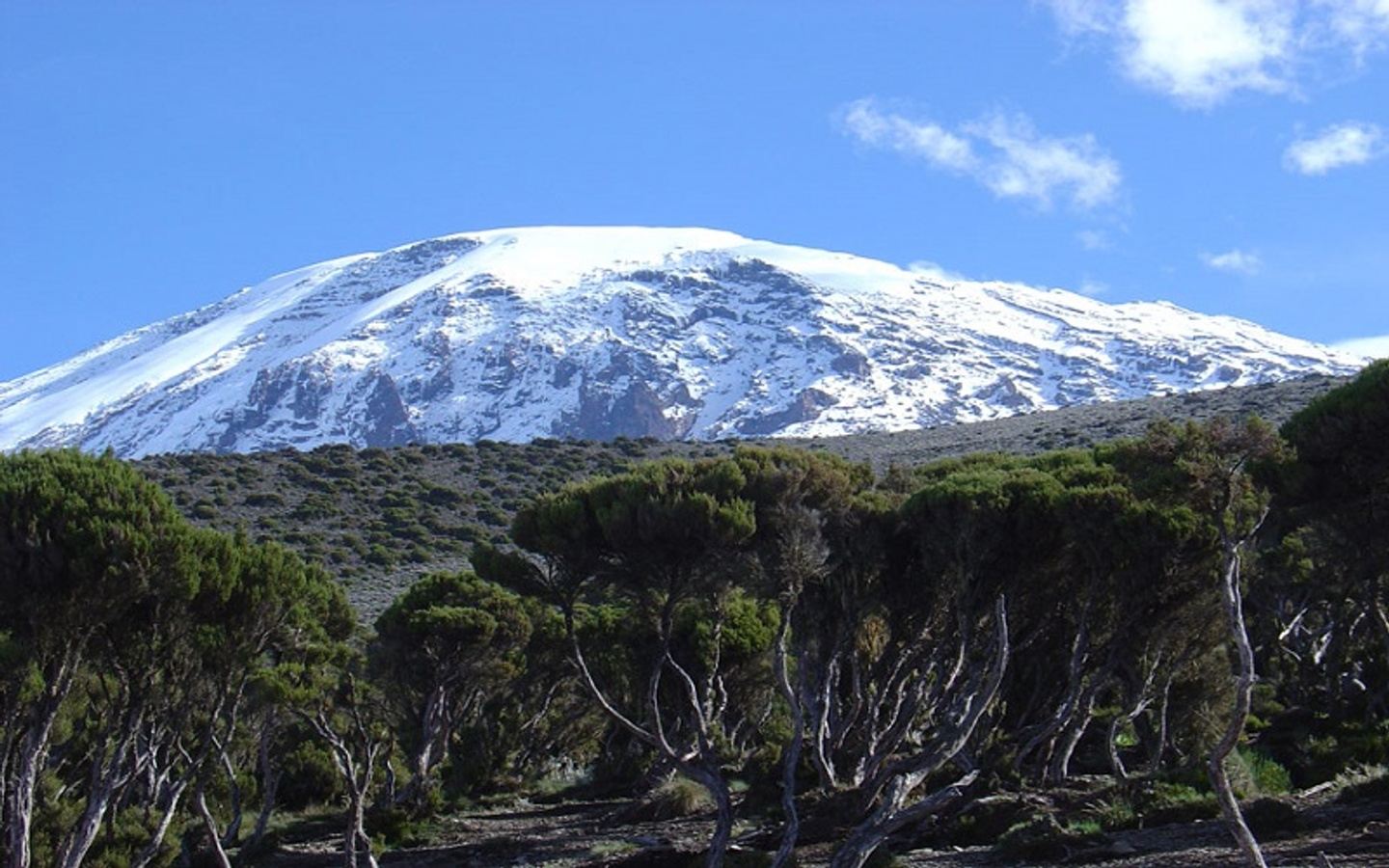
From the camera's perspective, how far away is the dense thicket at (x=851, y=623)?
537 inches

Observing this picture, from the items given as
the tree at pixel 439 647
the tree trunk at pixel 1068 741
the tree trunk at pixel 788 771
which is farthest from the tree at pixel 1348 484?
the tree at pixel 439 647

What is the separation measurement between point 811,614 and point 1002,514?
3.65 metres

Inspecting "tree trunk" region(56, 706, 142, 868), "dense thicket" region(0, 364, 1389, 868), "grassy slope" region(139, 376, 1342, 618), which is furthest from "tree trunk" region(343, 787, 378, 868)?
"grassy slope" region(139, 376, 1342, 618)

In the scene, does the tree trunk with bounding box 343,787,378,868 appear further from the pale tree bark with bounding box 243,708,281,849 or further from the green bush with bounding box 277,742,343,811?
the green bush with bounding box 277,742,343,811

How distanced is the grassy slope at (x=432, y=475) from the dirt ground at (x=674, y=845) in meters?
15.7

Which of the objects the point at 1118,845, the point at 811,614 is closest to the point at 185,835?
the point at 811,614

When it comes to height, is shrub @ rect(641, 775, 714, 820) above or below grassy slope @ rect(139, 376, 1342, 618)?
below

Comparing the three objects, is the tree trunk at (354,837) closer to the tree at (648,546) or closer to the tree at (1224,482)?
the tree at (648,546)

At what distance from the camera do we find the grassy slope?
155 feet

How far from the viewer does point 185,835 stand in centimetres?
2264

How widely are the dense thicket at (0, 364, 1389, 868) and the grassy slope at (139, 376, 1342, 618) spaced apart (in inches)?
764

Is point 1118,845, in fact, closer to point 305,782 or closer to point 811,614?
point 811,614

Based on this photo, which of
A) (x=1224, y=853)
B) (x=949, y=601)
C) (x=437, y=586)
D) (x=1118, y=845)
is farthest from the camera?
(x=437, y=586)

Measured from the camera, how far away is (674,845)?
18.2 m
